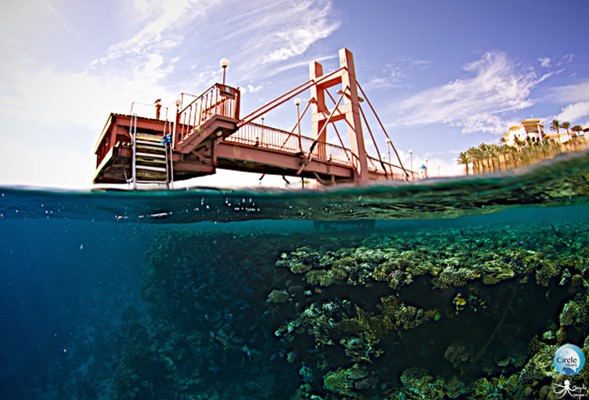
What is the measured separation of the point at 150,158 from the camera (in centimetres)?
974

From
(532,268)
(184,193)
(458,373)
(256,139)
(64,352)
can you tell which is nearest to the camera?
(458,373)

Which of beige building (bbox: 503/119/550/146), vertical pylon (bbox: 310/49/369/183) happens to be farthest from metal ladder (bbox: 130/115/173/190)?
beige building (bbox: 503/119/550/146)

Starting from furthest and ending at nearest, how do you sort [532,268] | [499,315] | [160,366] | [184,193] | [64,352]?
[64,352] < [184,193] < [160,366] < [532,268] < [499,315]

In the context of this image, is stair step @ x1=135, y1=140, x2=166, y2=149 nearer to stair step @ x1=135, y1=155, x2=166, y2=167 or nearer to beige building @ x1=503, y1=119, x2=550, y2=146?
stair step @ x1=135, y1=155, x2=166, y2=167

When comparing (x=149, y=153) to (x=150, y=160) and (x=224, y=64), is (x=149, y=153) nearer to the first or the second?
(x=150, y=160)

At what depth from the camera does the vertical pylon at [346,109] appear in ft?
59.4

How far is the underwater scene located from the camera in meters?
7.94

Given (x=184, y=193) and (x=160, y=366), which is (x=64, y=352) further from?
(x=184, y=193)

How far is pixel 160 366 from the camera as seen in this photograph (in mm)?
10000

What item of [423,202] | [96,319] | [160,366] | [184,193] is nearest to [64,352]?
[96,319]

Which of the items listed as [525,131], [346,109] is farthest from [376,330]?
[525,131]

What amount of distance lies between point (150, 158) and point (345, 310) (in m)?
7.73

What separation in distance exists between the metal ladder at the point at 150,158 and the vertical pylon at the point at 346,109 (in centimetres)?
841

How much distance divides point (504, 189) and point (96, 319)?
17711 mm
